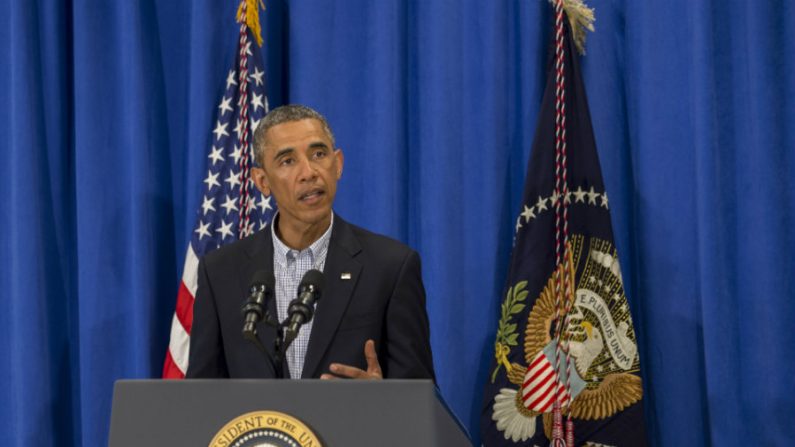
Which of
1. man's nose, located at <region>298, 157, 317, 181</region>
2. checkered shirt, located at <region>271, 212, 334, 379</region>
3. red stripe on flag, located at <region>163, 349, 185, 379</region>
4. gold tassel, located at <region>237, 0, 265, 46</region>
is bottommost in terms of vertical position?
red stripe on flag, located at <region>163, 349, 185, 379</region>

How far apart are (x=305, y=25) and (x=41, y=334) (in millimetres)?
1686

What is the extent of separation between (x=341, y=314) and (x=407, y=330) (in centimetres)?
19

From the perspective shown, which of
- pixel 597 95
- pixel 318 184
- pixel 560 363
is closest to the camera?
pixel 318 184

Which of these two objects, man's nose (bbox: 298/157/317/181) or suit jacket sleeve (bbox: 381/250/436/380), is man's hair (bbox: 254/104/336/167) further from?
suit jacket sleeve (bbox: 381/250/436/380)

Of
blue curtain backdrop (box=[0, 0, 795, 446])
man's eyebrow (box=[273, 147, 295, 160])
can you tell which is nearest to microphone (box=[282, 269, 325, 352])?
man's eyebrow (box=[273, 147, 295, 160])

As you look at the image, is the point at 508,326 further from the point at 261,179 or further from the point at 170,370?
the point at 170,370

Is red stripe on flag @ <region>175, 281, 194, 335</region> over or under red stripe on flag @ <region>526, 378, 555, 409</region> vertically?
over

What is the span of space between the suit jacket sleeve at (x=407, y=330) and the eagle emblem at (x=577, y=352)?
0.94 metres

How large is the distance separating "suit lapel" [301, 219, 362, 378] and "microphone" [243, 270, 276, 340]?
2.13ft

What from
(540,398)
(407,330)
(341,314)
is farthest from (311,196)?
(540,398)

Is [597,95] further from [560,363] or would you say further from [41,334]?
[41,334]

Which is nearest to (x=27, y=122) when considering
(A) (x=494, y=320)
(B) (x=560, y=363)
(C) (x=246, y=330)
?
(A) (x=494, y=320)

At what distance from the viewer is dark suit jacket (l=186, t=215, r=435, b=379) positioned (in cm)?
264

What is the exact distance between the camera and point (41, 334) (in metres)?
4.10
